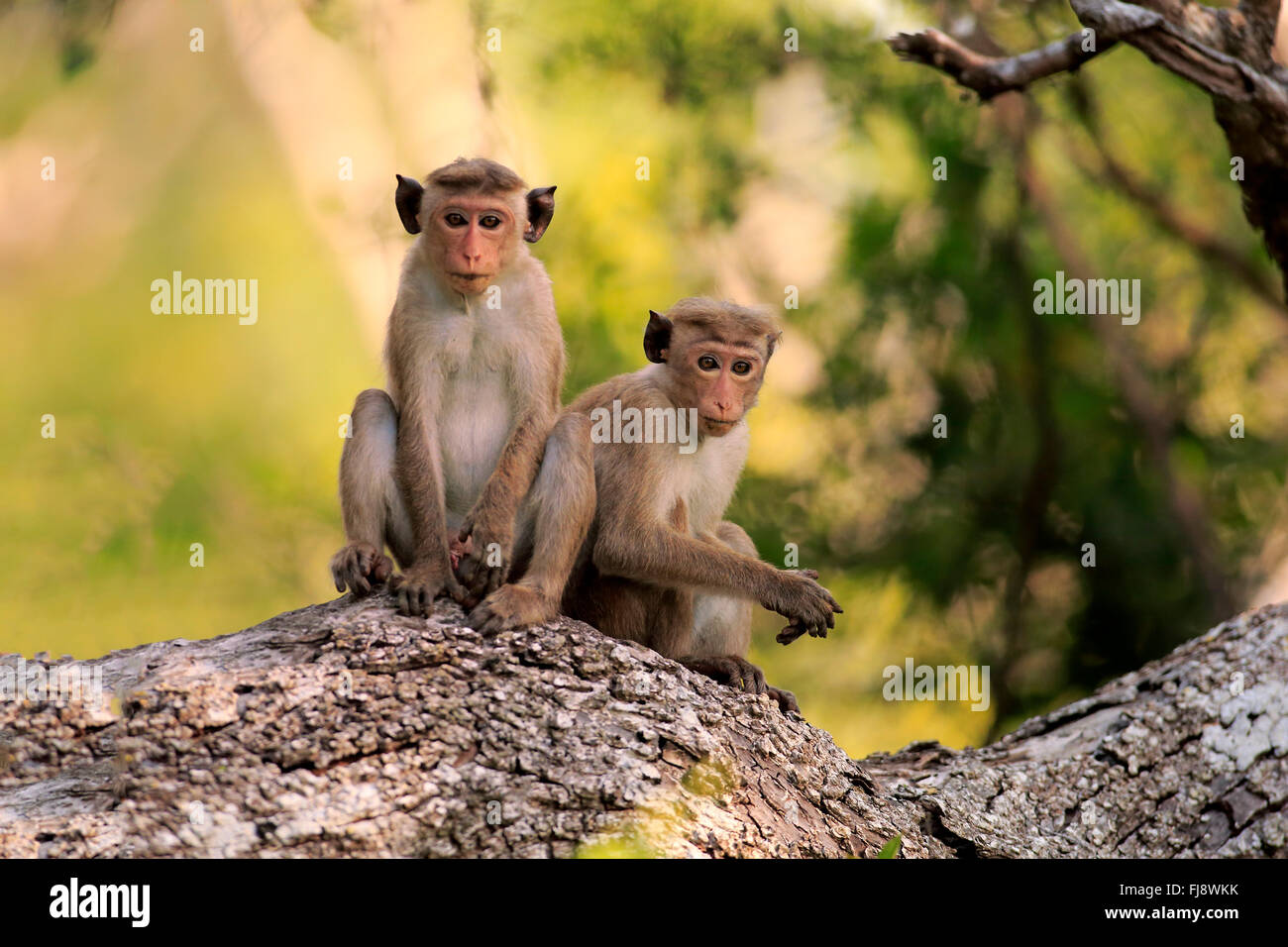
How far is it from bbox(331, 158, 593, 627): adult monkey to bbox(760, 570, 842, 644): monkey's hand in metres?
1.05

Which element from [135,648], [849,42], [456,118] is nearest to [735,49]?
[849,42]

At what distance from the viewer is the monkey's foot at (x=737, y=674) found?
6.50m

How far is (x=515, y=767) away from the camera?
5.23 m

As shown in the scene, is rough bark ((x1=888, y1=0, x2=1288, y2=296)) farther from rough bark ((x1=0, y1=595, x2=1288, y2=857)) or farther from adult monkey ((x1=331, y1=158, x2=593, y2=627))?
adult monkey ((x1=331, y1=158, x2=593, y2=627))

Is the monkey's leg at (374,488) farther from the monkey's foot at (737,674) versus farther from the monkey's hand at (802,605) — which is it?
the monkey's hand at (802,605)

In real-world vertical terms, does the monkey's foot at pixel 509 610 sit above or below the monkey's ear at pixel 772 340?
below

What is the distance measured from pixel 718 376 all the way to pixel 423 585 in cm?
188

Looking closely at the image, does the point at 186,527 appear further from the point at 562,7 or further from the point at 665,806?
the point at 665,806

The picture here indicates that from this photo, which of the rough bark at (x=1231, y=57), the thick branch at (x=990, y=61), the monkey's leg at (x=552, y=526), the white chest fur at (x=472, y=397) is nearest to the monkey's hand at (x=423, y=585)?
the monkey's leg at (x=552, y=526)

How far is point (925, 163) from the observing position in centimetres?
1185

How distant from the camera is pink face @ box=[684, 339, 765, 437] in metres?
6.71

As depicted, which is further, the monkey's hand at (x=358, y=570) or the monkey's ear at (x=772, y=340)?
the monkey's ear at (x=772, y=340)

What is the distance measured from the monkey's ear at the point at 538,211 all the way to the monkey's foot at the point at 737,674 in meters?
2.41

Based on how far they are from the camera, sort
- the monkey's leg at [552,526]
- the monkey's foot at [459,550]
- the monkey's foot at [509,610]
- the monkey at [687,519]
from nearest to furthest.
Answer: the monkey's foot at [509,610] < the monkey's leg at [552,526] < the monkey's foot at [459,550] < the monkey at [687,519]
